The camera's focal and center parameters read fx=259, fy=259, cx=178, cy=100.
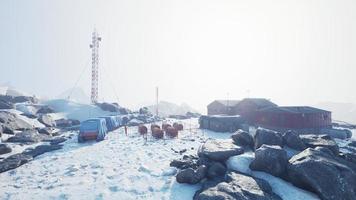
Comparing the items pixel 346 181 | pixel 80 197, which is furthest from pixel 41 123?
pixel 346 181

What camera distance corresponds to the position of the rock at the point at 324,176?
41.9 feet

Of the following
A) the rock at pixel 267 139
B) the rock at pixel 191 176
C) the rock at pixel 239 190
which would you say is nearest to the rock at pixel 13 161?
the rock at pixel 191 176

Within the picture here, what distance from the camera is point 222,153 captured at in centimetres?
1636

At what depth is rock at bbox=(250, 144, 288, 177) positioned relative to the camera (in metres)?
14.7

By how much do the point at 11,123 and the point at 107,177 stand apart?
22.0 metres

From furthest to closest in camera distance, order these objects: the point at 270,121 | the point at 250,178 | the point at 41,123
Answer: the point at 270,121 < the point at 41,123 < the point at 250,178

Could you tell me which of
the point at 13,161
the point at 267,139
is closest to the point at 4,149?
the point at 13,161

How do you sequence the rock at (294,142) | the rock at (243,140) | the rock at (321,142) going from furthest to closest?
1. the rock at (243,140)
2. the rock at (294,142)
3. the rock at (321,142)

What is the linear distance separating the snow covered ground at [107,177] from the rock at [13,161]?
0.42 m

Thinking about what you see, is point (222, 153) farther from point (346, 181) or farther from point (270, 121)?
point (270, 121)

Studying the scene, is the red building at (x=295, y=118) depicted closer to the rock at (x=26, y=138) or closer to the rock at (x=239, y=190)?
the rock at (x=239, y=190)

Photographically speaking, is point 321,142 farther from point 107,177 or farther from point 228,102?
point 228,102

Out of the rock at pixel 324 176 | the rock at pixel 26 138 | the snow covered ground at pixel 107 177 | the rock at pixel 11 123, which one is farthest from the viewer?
the rock at pixel 11 123

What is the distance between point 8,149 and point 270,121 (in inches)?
1470
